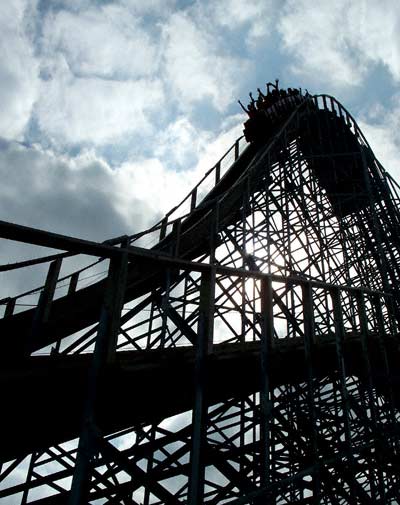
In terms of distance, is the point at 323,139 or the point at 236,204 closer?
the point at 236,204

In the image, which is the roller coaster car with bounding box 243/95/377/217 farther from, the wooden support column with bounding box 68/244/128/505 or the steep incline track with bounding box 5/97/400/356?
the wooden support column with bounding box 68/244/128/505

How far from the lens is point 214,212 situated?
785 cm

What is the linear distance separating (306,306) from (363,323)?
1081 millimetres

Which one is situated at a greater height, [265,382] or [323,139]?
[323,139]

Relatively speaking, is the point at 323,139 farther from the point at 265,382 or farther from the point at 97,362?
the point at 97,362

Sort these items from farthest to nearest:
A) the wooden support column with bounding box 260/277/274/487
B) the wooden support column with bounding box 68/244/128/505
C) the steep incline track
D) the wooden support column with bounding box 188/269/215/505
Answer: the steep incline track, the wooden support column with bounding box 260/277/274/487, the wooden support column with bounding box 188/269/215/505, the wooden support column with bounding box 68/244/128/505

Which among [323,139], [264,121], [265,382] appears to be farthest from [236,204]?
[265,382]

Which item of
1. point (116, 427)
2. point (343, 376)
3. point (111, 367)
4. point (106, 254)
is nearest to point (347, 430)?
point (343, 376)

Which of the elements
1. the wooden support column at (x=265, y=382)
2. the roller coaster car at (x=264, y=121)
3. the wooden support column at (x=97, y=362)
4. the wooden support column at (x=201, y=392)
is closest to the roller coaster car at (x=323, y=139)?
the roller coaster car at (x=264, y=121)

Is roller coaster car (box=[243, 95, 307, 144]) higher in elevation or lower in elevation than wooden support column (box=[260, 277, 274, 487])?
higher

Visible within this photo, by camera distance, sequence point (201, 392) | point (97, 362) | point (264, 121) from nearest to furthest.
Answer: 1. point (97, 362)
2. point (201, 392)
3. point (264, 121)

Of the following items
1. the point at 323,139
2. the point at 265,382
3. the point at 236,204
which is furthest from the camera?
the point at 323,139

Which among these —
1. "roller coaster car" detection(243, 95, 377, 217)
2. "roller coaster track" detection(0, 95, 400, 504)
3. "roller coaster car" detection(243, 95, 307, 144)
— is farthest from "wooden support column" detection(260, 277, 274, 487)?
"roller coaster car" detection(243, 95, 307, 144)

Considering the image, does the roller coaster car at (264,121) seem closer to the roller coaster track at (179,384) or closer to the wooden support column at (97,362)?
the roller coaster track at (179,384)
